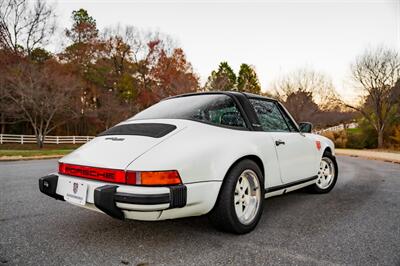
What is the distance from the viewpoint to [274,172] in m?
3.07

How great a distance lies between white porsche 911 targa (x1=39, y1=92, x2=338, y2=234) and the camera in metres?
2.11

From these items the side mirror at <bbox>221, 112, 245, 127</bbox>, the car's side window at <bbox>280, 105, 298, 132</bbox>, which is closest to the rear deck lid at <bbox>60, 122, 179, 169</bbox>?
the side mirror at <bbox>221, 112, 245, 127</bbox>

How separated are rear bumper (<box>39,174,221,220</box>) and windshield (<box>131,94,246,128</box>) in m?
0.79

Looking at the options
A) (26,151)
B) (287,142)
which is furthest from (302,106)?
(287,142)

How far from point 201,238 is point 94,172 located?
1113 millimetres

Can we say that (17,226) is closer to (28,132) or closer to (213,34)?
(213,34)

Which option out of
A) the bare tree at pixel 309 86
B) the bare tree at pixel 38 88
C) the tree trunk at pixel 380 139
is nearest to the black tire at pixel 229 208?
the bare tree at pixel 38 88

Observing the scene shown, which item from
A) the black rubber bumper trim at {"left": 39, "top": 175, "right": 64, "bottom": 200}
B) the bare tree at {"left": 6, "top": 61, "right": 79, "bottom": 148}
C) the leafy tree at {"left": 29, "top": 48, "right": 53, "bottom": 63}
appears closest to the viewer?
the black rubber bumper trim at {"left": 39, "top": 175, "right": 64, "bottom": 200}

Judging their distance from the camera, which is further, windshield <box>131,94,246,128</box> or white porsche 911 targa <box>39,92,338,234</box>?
windshield <box>131,94,246,128</box>

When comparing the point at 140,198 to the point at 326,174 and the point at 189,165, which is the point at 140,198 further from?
the point at 326,174

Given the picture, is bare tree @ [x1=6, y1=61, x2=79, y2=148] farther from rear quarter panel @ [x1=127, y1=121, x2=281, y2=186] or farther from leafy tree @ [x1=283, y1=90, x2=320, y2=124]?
rear quarter panel @ [x1=127, y1=121, x2=281, y2=186]

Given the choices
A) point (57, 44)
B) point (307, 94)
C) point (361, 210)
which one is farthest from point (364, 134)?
point (57, 44)

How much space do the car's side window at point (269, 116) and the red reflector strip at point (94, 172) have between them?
5.80ft

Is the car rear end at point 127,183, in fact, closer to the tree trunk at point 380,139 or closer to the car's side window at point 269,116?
the car's side window at point 269,116
